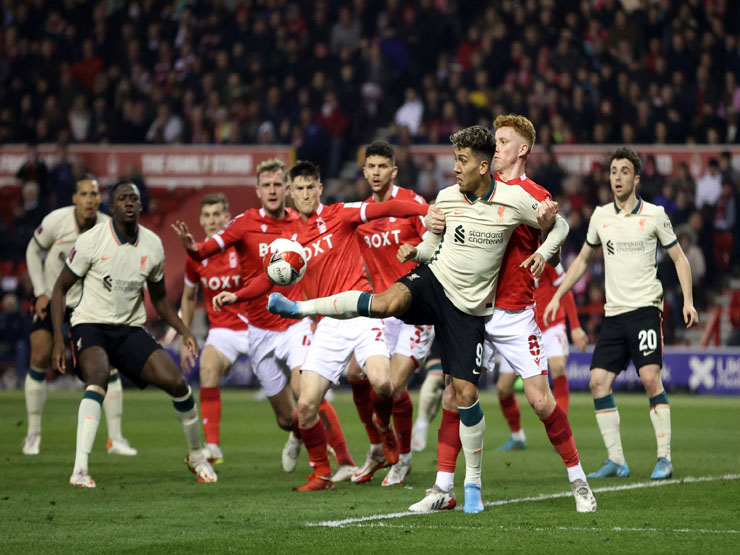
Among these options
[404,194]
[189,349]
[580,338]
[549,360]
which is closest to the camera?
[404,194]

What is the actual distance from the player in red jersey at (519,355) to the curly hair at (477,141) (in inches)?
12.7

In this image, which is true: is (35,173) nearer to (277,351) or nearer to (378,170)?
(277,351)

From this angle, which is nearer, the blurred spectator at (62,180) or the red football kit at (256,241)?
the red football kit at (256,241)

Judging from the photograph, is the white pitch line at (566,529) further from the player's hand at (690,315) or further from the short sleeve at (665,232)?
the short sleeve at (665,232)

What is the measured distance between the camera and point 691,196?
20.2 meters

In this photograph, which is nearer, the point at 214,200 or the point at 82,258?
the point at 82,258

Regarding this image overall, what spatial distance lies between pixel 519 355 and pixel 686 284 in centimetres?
240

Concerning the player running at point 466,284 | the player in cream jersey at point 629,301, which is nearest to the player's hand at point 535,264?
the player running at point 466,284

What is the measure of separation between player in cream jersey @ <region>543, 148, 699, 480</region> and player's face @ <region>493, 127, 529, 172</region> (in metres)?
1.87

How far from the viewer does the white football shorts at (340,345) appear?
863cm

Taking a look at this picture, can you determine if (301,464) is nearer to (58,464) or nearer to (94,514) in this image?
(58,464)

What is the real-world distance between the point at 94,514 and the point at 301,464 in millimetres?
3562

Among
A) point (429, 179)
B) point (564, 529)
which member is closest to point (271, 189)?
point (564, 529)

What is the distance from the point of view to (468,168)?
718cm
